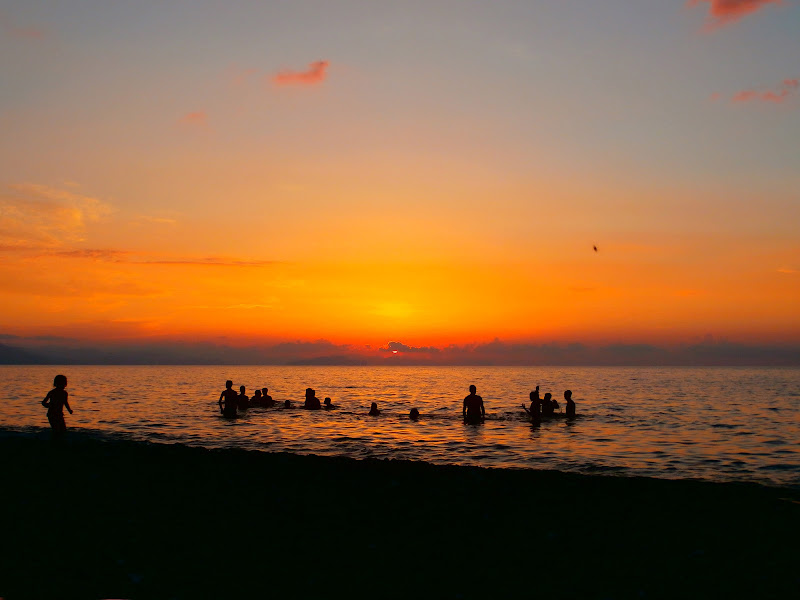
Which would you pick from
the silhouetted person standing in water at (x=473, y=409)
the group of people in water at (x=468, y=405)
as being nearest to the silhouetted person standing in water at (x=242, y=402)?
the group of people in water at (x=468, y=405)

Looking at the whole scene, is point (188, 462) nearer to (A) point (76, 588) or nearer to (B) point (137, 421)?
(A) point (76, 588)

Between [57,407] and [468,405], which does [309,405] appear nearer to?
[468,405]

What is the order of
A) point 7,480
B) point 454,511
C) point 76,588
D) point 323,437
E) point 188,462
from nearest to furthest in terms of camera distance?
1. point 76,588
2. point 454,511
3. point 7,480
4. point 188,462
5. point 323,437

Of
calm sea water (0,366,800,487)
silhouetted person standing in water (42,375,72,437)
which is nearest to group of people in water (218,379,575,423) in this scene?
calm sea water (0,366,800,487)

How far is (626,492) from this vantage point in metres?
13.3

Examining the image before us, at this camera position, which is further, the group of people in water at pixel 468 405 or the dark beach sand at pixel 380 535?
the group of people in water at pixel 468 405

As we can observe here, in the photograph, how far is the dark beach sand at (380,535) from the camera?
7.53m

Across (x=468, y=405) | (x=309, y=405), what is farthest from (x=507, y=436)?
(x=309, y=405)

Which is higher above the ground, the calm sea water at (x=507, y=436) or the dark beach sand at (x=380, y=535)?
the dark beach sand at (x=380, y=535)

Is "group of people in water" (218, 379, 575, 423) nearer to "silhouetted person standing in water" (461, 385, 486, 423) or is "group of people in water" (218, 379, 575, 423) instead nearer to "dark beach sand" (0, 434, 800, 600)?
"silhouetted person standing in water" (461, 385, 486, 423)

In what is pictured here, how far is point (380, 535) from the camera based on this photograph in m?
9.68

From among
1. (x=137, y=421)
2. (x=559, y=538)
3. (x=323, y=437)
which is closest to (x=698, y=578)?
(x=559, y=538)

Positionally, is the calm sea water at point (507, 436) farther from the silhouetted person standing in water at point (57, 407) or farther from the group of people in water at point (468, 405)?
the silhouetted person standing in water at point (57, 407)

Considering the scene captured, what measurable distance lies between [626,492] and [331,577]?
327 inches
